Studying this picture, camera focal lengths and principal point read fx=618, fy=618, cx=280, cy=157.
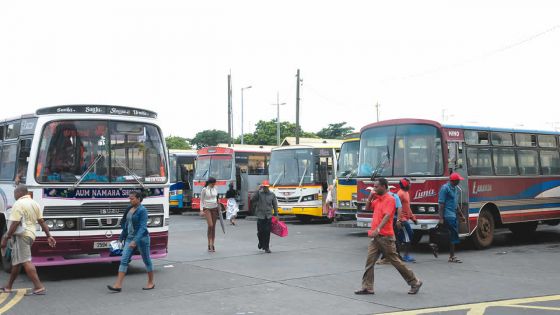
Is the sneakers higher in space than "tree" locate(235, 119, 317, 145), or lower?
lower

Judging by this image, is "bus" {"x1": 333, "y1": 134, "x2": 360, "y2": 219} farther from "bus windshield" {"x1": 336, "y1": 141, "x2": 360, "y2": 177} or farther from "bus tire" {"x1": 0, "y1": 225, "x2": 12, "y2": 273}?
"bus tire" {"x1": 0, "y1": 225, "x2": 12, "y2": 273}

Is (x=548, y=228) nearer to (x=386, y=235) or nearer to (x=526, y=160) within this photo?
(x=526, y=160)

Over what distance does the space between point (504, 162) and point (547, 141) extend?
2357 mm

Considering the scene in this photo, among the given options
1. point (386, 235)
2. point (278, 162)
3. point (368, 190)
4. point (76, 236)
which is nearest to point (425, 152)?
point (368, 190)

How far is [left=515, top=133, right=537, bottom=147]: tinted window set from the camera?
16.5m

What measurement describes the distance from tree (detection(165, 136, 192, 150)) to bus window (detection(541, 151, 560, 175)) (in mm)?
80468

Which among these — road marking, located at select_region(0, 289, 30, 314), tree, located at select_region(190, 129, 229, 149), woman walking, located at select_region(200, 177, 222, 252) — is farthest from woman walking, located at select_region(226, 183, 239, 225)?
tree, located at select_region(190, 129, 229, 149)

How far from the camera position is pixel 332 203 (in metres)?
23.8

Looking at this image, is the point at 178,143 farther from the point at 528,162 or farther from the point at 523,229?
the point at 528,162

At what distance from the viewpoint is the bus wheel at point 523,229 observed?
17.9 m

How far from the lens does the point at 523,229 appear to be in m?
18.2

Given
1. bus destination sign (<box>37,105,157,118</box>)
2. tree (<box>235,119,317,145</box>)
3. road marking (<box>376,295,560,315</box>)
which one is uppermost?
tree (<box>235,119,317,145</box>)

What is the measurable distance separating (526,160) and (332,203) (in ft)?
28.3

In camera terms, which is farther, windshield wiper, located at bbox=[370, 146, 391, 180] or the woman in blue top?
windshield wiper, located at bbox=[370, 146, 391, 180]
